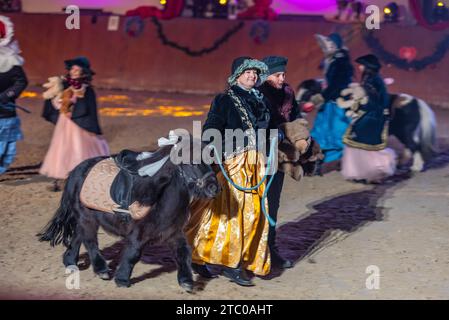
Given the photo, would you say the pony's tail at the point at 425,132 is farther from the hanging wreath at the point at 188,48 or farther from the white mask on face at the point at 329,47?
the hanging wreath at the point at 188,48

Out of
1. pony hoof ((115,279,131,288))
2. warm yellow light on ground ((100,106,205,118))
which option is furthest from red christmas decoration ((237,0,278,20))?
pony hoof ((115,279,131,288))

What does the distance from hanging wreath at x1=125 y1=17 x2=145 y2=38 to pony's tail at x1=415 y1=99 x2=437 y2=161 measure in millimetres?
10150

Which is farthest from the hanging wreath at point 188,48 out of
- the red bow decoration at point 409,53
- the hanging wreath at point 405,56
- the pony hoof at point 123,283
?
the pony hoof at point 123,283

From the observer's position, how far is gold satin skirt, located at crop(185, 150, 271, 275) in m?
6.89

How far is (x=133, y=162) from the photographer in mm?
6605

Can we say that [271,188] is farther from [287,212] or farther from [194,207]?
[287,212]

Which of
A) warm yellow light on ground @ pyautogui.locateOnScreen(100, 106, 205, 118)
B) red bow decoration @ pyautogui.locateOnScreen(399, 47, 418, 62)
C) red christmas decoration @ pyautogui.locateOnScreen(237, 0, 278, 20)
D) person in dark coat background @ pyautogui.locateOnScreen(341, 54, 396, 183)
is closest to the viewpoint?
person in dark coat background @ pyautogui.locateOnScreen(341, 54, 396, 183)

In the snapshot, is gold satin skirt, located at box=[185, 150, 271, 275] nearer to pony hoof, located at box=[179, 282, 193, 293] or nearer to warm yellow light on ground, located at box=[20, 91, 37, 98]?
pony hoof, located at box=[179, 282, 193, 293]

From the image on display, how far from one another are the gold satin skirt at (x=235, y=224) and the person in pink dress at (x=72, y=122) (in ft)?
12.4

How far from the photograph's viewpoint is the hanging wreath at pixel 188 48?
20312 millimetres

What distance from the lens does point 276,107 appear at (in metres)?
7.44

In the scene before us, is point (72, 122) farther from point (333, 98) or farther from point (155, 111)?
point (155, 111)

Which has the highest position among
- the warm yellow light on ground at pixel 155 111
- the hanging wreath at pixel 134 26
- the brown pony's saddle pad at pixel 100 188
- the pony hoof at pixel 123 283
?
the hanging wreath at pixel 134 26

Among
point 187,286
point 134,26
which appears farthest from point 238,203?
point 134,26
